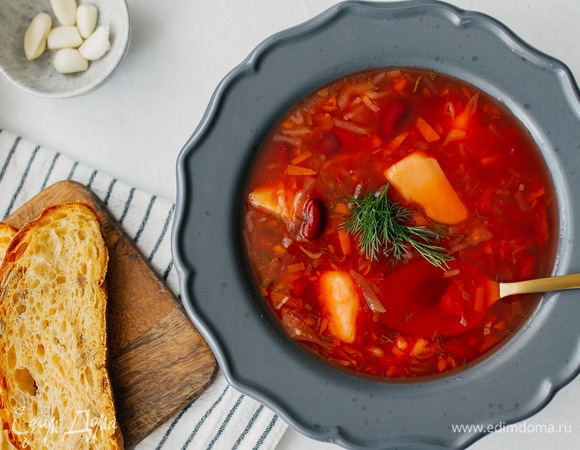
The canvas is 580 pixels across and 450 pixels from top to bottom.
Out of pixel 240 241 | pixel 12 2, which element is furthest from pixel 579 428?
pixel 12 2

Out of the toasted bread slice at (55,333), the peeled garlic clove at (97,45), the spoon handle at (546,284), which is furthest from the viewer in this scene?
the peeled garlic clove at (97,45)

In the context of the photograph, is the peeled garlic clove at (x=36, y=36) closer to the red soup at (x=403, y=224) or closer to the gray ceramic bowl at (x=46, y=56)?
the gray ceramic bowl at (x=46, y=56)

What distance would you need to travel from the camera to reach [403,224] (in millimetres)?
2701

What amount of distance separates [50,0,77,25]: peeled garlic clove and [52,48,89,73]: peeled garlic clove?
15 cm

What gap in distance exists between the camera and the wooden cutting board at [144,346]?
10.4 ft

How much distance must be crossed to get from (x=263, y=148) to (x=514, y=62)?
1.03 metres

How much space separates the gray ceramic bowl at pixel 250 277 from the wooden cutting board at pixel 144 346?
0.54 metres

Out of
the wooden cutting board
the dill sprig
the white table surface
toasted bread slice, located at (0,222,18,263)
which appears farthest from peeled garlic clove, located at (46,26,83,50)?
the dill sprig

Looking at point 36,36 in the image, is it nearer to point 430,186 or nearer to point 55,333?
point 55,333

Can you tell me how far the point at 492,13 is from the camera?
10.5 ft

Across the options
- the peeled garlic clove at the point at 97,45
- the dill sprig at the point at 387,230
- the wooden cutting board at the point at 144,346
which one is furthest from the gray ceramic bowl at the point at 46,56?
the dill sprig at the point at 387,230

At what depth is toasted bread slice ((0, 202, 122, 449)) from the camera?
313cm

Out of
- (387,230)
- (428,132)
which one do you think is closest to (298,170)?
(387,230)

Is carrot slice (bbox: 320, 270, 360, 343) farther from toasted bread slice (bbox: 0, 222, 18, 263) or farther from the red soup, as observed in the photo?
toasted bread slice (bbox: 0, 222, 18, 263)
